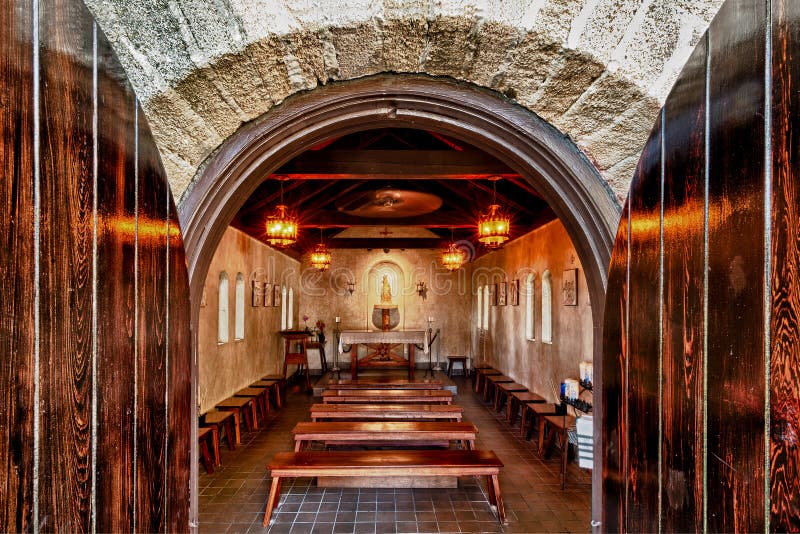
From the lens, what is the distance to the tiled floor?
4000mm

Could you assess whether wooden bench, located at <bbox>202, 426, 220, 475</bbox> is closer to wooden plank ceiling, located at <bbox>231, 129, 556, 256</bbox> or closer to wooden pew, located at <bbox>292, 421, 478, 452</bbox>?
wooden pew, located at <bbox>292, 421, 478, 452</bbox>

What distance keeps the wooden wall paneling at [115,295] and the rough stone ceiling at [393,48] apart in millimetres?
203

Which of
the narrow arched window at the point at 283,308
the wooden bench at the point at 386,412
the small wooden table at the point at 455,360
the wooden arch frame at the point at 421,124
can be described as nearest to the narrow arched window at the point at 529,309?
the wooden bench at the point at 386,412

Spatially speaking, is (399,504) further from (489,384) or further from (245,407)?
(489,384)

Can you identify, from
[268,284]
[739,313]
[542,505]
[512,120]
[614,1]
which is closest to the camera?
[739,313]

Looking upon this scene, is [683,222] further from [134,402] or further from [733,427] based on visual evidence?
[134,402]

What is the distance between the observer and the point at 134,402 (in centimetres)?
130

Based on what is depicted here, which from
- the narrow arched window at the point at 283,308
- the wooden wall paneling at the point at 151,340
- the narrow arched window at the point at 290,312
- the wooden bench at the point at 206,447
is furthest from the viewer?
the narrow arched window at the point at 290,312

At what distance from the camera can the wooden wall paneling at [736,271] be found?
0.96 meters

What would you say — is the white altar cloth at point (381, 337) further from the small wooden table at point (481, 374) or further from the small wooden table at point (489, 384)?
the small wooden table at point (489, 384)

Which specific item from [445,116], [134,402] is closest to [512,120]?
[445,116]

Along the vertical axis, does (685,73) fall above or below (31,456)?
above

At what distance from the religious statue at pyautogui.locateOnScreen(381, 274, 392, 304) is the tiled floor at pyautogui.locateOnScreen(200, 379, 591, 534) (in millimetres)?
8278

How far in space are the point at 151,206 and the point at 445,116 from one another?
1139mm
